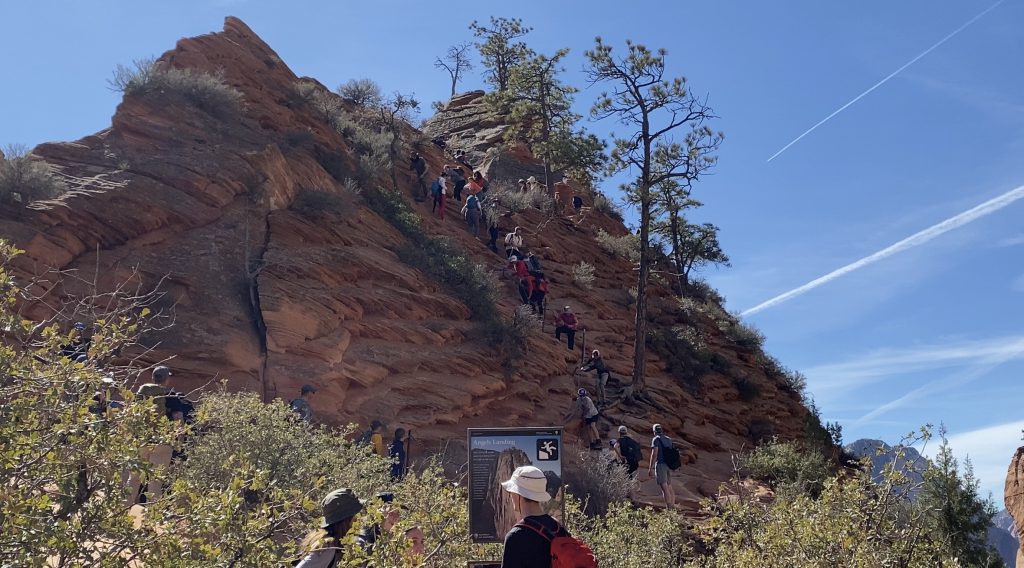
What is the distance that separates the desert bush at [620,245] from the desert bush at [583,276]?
11.6 ft

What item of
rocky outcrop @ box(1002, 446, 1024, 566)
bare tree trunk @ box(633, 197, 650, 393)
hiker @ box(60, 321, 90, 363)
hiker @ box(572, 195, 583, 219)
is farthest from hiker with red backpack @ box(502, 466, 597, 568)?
hiker @ box(572, 195, 583, 219)

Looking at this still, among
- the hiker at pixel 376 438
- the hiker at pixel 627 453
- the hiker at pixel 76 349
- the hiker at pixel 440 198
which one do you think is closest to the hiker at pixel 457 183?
the hiker at pixel 440 198

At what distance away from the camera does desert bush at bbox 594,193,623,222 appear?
1566 inches

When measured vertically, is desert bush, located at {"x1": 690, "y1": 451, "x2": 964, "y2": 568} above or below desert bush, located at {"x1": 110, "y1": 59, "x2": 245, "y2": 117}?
below

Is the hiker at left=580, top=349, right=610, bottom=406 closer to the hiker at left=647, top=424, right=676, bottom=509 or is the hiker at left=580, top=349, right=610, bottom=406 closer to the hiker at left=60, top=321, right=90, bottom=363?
the hiker at left=647, top=424, right=676, bottom=509

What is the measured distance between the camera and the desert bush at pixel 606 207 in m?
39.8

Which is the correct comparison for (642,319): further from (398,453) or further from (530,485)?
(530,485)

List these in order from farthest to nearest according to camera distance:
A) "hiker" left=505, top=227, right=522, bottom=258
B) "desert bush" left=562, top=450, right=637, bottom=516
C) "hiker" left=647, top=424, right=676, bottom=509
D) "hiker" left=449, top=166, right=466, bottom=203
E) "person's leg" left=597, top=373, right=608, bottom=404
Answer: "hiker" left=449, top=166, right=466, bottom=203 < "hiker" left=505, top=227, right=522, bottom=258 < "person's leg" left=597, top=373, right=608, bottom=404 < "hiker" left=647, top=424, right=676, bottom=509 < "desert bush" left=562, top=450, right=637, bottom=516

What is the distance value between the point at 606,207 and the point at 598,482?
26721 millimetres

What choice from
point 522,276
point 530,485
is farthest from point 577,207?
point 530,485

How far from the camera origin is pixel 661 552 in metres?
9.30

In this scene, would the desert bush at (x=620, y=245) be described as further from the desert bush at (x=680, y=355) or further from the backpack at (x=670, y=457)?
the backpack at (x=670, y=457)

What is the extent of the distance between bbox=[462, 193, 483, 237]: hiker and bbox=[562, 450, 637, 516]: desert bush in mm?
12389

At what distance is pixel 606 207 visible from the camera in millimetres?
40312
